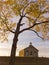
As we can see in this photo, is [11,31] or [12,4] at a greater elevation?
[12,4]

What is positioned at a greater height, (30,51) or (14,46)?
(30,51)

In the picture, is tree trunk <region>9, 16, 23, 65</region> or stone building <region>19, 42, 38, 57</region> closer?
tree trunk <region>9, 16, 23, 65</region>

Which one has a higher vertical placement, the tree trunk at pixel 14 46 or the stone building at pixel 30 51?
the stone building at pixel 30 51

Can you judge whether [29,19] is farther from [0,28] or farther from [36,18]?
[0,28]

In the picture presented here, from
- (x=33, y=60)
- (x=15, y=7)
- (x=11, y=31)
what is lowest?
(x=33, y=60)

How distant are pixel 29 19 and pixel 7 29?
340 cm

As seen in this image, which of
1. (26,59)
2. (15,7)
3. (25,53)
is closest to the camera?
(15,7)

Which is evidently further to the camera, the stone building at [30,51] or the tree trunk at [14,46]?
the stone building at [30,51]

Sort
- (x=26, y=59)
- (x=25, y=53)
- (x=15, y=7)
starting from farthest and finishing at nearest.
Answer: (x=25, y=53)
(x=26, y=59)
(x=15, y=7)

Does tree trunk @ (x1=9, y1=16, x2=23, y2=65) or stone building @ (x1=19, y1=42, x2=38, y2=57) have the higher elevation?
stone building @ (x1=19, y1=42, x2=38, y2=57)

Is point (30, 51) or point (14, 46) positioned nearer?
point (14, 46)

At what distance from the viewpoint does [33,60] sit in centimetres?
5156

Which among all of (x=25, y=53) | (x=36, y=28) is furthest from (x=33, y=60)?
(x=25, y=53)

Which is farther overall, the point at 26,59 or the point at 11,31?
the point at 26,59
